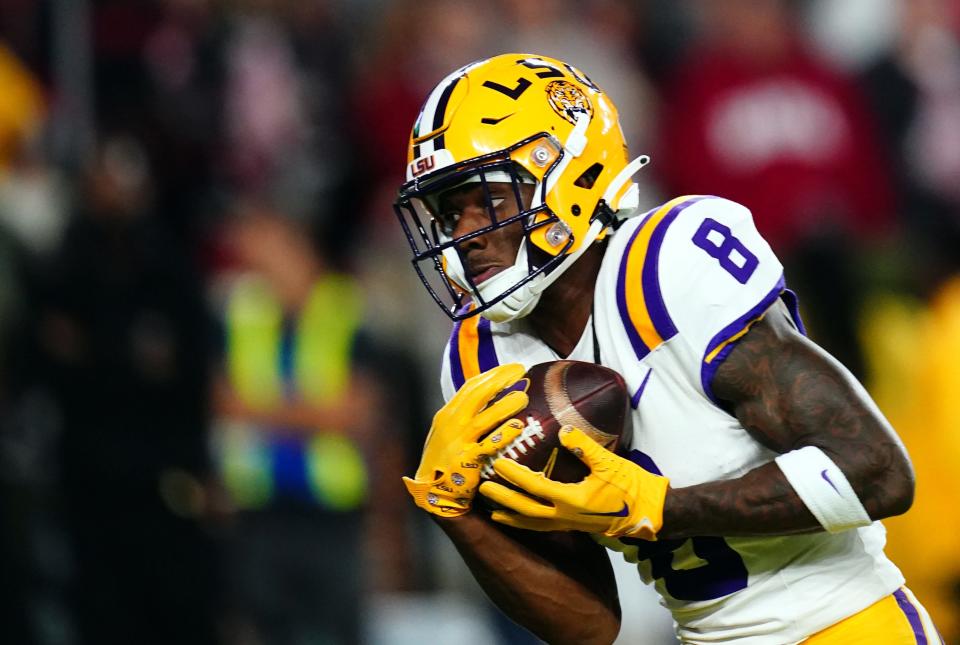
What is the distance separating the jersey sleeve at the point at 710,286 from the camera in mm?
3094

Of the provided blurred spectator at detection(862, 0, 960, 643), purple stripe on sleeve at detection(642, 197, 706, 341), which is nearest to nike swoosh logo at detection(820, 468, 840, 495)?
purple stripe on sleeve at detection(642, 197, 706, 341)

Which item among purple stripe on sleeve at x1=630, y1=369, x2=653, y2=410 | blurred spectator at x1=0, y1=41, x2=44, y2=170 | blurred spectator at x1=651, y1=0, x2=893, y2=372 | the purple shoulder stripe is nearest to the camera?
purple stripe on sleeve at x1=630, y1=369, x2=653, y2=410

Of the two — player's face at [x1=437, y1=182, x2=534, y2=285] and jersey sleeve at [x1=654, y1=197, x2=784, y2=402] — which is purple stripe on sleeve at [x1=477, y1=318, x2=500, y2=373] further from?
jersey sleeve at [x1=654, y1=197, x2=784, y2=402]

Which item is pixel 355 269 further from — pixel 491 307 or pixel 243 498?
pixel 491 307

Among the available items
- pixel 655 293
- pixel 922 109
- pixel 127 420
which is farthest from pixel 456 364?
pixel 922 109

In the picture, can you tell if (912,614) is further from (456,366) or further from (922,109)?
(922,109)

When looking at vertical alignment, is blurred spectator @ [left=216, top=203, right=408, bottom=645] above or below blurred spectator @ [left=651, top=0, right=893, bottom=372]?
below

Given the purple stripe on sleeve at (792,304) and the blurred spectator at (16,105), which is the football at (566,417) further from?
the blurred spectator at (16,105)

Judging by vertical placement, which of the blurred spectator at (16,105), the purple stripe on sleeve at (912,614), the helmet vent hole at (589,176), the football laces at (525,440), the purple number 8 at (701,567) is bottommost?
the purple stripe on sleeve at (912,614)

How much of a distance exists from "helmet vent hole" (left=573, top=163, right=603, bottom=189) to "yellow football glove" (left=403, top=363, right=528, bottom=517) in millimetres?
449

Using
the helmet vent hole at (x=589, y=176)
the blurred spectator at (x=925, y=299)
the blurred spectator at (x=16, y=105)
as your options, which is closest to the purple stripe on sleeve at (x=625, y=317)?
the helmet vent hole at (x=589, y=176)

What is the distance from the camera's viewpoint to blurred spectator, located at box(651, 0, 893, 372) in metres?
7.59

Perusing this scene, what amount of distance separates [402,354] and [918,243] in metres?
2.48

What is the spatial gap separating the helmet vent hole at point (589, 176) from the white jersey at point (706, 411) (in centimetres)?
15
